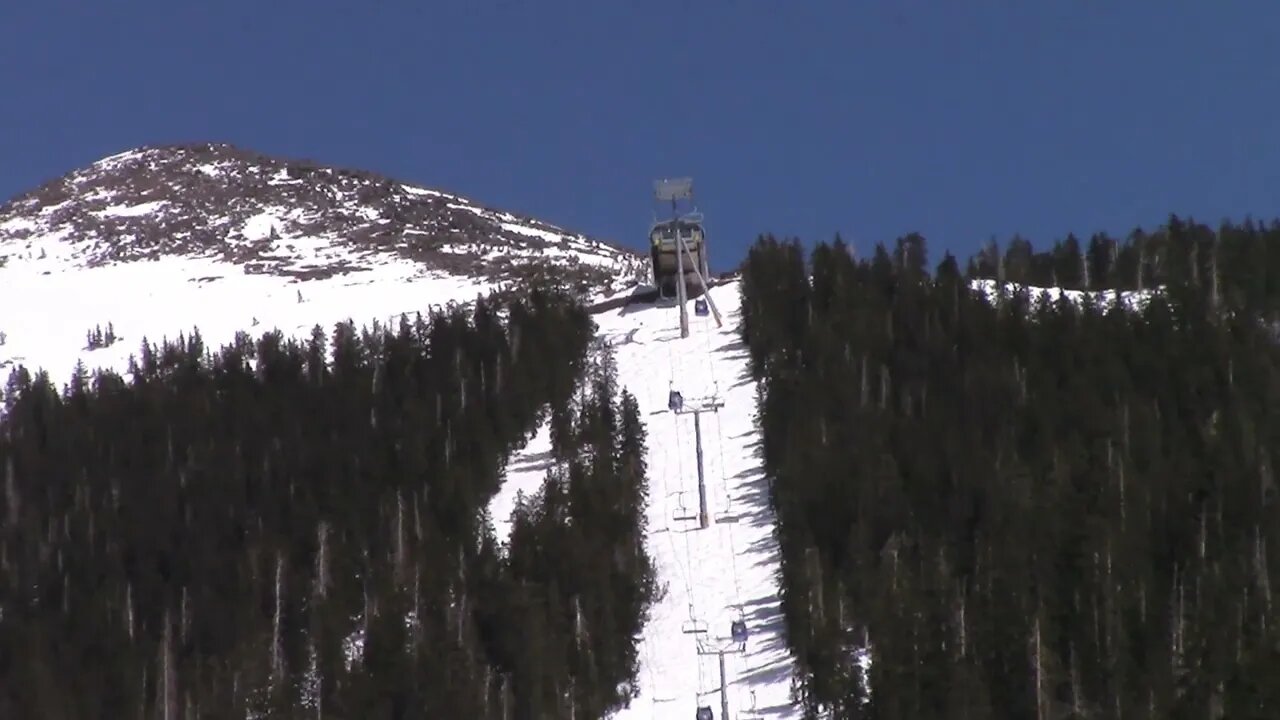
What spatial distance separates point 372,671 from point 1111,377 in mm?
25091

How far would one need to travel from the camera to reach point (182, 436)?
74.0m

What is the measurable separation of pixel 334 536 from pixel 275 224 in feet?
284

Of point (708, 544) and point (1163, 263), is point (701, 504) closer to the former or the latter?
point (708, 544)

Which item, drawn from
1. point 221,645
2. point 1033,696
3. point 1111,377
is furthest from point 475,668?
point 1111,377

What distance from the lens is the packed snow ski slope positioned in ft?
164

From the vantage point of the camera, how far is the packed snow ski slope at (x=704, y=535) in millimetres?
50094

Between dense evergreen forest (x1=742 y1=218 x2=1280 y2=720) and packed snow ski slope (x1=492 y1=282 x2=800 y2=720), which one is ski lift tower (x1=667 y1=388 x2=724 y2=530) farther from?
dense evergreen forest (x1=742 y1=218 x2=1280 y2=720)

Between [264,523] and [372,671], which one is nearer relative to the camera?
[372,671]

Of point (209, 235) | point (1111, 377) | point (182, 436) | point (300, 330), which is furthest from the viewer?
point (209, 235)

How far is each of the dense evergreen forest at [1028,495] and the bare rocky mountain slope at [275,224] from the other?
4404 centimetres

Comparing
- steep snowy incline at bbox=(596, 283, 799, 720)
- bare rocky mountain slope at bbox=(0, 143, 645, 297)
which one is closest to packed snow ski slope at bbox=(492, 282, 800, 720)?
steep snowy incline at bbox=(596, 283, 799, 720)

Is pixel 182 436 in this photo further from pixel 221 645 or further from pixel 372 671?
pixel 372 671

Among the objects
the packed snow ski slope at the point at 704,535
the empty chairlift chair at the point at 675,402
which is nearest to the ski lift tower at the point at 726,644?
A: the packed snow ski slope at the point at 704,535

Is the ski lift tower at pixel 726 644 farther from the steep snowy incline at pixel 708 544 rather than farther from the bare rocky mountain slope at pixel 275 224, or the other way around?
the bare rocky mountain slope at pixel 275 224
